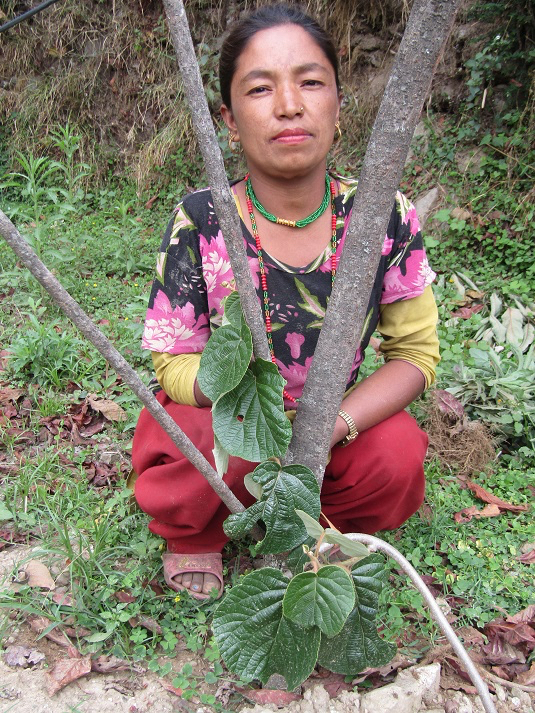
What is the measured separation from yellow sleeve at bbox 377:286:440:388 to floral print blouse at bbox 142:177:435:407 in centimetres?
6

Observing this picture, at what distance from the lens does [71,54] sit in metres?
5.46

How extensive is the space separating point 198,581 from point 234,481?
341mm

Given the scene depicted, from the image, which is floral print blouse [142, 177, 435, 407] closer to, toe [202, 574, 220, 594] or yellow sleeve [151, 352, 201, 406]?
yellow sleeve [151, 352, 201, 406]

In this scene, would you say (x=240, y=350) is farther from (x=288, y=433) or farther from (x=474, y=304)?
(x=474, y=304)

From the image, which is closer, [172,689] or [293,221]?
[172,689]

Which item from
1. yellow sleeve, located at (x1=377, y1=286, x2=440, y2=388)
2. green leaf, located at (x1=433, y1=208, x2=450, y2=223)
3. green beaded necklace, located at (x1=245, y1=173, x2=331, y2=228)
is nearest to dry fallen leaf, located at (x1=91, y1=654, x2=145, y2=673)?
yellow sleeve, located at (x1=377, y1=286, x2=440, y2=388)

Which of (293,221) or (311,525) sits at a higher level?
(293,221)

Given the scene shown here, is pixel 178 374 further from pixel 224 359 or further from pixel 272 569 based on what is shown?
pixel 272 569

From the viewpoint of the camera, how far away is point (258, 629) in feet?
4.33

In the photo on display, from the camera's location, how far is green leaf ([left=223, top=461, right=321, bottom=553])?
130 cm

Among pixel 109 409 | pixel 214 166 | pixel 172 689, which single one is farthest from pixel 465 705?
pixel 109 409

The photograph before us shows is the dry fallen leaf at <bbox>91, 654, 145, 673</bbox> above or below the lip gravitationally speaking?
below

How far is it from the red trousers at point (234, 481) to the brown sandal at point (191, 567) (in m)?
0.02

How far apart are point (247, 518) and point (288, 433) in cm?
24
